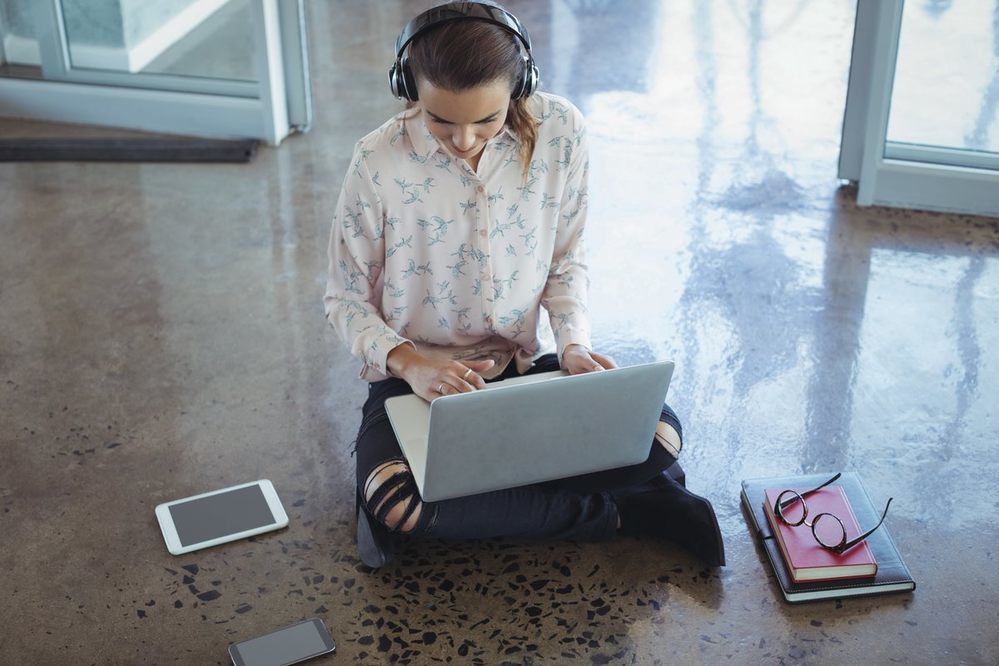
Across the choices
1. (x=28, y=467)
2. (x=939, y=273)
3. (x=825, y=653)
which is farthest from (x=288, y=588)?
(x=939, y=273)

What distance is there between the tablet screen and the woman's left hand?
667mm

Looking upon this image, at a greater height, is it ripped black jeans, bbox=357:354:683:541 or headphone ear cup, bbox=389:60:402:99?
headphone ear cup, bbox=389:60:402:99

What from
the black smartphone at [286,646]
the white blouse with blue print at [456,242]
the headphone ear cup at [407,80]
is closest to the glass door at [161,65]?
the white blouse with blue print at [456,242]

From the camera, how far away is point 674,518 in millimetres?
2135

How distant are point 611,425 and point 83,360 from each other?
4.74ft

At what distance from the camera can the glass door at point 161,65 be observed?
12.2 feet

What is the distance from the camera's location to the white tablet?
2.19 m

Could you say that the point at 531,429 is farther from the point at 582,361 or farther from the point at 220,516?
the point at 220,516

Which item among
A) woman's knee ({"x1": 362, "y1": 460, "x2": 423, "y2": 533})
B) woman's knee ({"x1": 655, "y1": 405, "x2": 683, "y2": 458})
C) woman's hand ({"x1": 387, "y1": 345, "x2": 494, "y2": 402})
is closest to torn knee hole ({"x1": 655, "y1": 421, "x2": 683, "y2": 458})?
woman's knee ({"x1": 655, "y1": 405, "x2": 683, "y2": 458})

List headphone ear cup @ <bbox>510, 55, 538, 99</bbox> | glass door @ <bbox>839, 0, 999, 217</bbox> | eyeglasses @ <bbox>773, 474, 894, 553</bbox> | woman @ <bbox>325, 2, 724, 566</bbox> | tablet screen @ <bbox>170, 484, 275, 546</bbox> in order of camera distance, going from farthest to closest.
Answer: glass door @ <bbox>839, 0, 999, 217</bbox> < tablet screen @ <bbox>170, 484, 275, 546</bbox> < eyeglasses @ <bbox>773, 474, 894, 553</bbox> < woman @ <bbox>325, 2, 724, 566</bbox> < headphone ear cup @ <bbox>510, 55, 538, 99</bbox>

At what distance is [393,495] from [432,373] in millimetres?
228

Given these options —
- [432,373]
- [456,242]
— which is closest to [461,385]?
[432,373]

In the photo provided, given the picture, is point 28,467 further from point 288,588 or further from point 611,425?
point 611,425

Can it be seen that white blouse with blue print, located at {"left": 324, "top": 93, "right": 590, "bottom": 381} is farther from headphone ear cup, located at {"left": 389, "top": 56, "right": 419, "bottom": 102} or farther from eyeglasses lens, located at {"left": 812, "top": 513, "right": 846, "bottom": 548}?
eyeglasses lens, located at {"left": 812, "top": 513, "right": 846, "bottom": 548}
